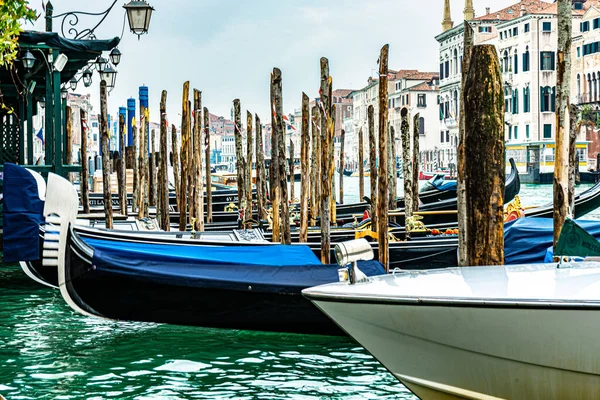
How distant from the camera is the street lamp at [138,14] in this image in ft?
24.3

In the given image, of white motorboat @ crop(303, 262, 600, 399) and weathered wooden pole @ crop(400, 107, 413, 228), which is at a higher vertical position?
weathered wooden pole @ crop(400, 107, 413, 228)

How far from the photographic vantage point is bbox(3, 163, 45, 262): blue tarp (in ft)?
20.6

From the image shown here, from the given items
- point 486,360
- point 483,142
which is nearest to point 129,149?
point 483,142

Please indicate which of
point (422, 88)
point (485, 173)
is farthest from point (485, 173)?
point (422, 88)

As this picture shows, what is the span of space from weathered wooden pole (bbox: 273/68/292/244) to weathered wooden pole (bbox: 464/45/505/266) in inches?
138

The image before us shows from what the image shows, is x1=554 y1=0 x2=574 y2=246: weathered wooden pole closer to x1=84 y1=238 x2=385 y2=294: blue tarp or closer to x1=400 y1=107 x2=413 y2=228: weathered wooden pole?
x1=84 y1=238 x2=385 y2=294: blue tarp

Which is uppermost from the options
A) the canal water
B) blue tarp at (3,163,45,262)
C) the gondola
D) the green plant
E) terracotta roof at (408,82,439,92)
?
terracotta roof at (408,82,439,92)

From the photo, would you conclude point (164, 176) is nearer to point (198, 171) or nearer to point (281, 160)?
point (198, 171)

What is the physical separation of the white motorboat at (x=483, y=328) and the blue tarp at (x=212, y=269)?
1.79 metres

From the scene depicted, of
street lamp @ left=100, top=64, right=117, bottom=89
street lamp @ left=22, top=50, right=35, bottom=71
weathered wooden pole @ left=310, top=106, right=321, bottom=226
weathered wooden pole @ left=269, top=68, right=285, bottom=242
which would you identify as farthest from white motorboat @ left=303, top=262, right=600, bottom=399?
weathered wooden pole @ left=310, top=106, right=321, bottom=226

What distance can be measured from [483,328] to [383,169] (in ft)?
Answer: 12.6

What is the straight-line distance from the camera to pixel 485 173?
4.68 meters

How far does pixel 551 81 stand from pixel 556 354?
1415 inches

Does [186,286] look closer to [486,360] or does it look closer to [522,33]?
[486,360]
